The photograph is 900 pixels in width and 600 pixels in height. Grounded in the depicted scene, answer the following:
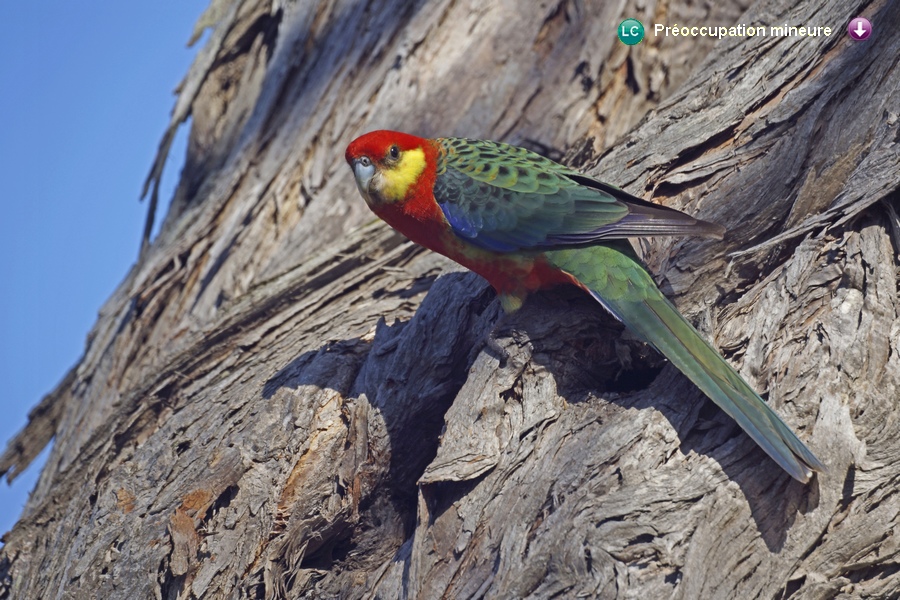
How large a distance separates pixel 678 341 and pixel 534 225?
3.59 ft

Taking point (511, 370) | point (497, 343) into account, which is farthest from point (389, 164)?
point (511, 370)

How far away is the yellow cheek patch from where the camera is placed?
446 centimetres

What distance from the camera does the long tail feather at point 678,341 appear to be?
9.37ft

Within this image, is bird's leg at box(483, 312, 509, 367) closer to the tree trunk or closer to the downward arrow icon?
the tree trunk

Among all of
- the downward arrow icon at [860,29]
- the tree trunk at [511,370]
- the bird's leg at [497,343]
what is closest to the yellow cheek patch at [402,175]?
the tree trunk at [511,370]

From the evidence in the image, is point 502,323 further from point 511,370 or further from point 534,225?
point 534,225

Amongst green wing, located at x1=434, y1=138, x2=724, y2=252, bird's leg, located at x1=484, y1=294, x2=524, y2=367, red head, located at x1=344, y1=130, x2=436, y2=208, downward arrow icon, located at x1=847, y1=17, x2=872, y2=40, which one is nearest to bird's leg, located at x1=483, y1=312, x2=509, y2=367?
bird's leg, located at x1=484, y1=294, x2=524, y2=367

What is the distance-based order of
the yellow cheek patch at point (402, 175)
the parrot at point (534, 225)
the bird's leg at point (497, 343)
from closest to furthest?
the parrot at point (534, 225)
the bird's leg at point (497, 343)
the yellow cheek patch at point (402, 175)

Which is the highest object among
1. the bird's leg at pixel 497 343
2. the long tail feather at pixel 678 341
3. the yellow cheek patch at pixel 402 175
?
the yellow cheek patch at pixel 402 175

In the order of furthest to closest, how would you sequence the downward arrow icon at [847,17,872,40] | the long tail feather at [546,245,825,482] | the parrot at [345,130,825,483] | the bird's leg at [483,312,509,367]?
1. the downward arrow icon at [847,17,872,40]
2. the bird's leg at [483,312,509,367]
3. the parrot at [345,130,825,483]
4. the long tail feather at [546,245,825,482]

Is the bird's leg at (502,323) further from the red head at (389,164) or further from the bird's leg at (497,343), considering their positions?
the red head at (389,164)

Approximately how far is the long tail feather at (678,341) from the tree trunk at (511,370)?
0.12 meters

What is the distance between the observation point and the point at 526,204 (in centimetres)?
421

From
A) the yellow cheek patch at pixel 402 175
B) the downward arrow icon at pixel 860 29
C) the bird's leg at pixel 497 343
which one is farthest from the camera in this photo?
the yellow cheek patch at pixel 402 175
